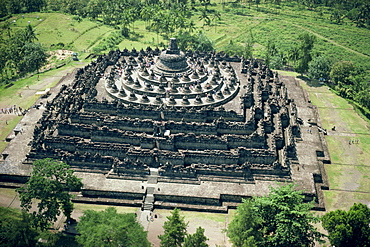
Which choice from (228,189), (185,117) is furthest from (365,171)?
(185,117)

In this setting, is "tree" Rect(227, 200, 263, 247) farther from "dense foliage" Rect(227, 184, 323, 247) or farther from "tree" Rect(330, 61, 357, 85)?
"tree" Rect(330, 61, 357, 85)

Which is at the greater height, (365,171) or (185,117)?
(185,117)

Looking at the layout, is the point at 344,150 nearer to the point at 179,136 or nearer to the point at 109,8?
the point at 179,136

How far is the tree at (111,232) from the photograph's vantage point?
40688 mm

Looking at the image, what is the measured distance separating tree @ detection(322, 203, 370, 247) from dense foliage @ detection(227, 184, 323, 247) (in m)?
2.22

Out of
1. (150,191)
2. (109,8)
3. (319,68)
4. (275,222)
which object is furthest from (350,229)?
(109,8)

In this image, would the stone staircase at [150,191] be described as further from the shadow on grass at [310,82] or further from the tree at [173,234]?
the shadow on grass at [310,82]

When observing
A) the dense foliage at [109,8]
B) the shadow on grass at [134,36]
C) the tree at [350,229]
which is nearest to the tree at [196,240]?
the tree at [350,229]

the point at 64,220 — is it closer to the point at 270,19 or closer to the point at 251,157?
the point at 251,157

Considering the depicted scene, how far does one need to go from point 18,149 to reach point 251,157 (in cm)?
3575

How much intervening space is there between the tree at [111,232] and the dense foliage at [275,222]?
10316mm

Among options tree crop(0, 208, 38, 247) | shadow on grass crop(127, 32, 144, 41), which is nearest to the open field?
tree crop(0, 208, 38, 247)

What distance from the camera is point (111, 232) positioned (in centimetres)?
4119

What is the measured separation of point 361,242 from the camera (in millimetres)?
44031
